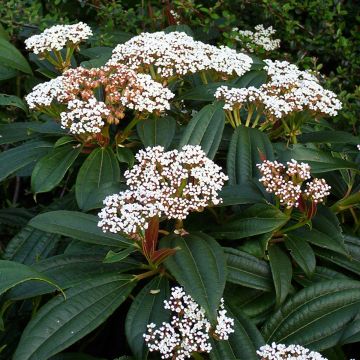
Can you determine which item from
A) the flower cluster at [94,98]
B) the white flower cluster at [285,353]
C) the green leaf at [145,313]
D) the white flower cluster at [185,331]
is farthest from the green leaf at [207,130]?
the white flower cluster at [285,353]

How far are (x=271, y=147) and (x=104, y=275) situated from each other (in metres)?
0.81

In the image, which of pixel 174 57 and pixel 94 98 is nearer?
pixel 94 98

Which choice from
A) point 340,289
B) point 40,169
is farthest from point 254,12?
point 340,289

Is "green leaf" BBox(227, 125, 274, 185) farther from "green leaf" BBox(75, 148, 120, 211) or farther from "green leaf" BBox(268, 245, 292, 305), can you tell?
"green leaf" BBox(75, 148, 120, 211)

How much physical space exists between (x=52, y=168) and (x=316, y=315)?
43.3 inches

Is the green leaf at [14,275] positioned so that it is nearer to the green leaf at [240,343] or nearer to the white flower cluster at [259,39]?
the green leaf at [240,343]

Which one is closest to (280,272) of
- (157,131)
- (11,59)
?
(157,131)

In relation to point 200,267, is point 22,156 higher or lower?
lower

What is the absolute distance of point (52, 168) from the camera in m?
2.29

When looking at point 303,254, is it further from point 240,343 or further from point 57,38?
point 57,38

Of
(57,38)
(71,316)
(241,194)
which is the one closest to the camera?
(71,316)

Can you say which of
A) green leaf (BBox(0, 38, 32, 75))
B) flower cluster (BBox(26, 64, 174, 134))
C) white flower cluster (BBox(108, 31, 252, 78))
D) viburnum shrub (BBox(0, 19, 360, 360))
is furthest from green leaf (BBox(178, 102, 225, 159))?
green leaf (BBox(0, 38, 32, 75))

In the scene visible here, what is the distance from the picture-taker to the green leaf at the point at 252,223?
191cm

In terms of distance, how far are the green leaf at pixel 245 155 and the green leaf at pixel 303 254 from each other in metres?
0.32
